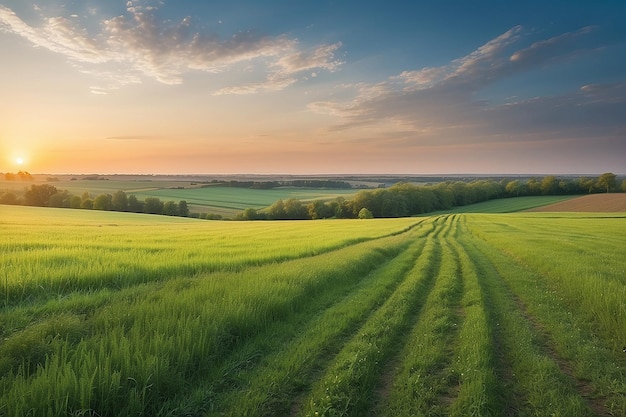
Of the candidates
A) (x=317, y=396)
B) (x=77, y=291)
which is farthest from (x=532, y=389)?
(x=77, y=291)

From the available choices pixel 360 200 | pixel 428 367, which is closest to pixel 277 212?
pixel 360 200

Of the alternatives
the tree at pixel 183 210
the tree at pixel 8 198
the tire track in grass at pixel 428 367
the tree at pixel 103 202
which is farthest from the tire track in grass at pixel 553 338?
the tree at pixel 8 198

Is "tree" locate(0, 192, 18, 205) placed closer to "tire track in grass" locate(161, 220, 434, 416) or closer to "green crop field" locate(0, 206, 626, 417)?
"green crop field" locate(0, 206, 626, 417)

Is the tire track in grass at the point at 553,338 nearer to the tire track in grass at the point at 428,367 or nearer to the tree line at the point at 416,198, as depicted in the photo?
the tire track in grass at the point at 428,367

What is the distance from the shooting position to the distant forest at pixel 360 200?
93.2 metres

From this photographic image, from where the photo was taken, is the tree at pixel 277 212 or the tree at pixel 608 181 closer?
the tree at pixel 277 212

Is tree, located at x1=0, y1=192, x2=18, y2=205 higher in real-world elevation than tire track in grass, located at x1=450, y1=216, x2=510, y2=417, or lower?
lower

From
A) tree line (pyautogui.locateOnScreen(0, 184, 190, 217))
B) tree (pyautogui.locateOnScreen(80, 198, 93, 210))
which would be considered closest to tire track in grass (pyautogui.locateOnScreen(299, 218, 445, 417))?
tree line (pyautogui.locateOnScreen(0, 184, 190, 217))

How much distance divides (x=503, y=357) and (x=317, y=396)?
4165 mm

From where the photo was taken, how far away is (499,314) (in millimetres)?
9938

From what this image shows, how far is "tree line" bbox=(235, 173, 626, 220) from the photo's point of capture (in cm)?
10125

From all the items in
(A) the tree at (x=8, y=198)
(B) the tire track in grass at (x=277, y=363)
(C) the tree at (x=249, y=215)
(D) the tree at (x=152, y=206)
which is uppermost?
(B) the tire track in grass at (x=277, y=363)

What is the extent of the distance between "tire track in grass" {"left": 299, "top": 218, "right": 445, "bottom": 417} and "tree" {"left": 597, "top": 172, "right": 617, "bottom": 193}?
6119 inches

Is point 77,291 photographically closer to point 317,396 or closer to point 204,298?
point 204,298
